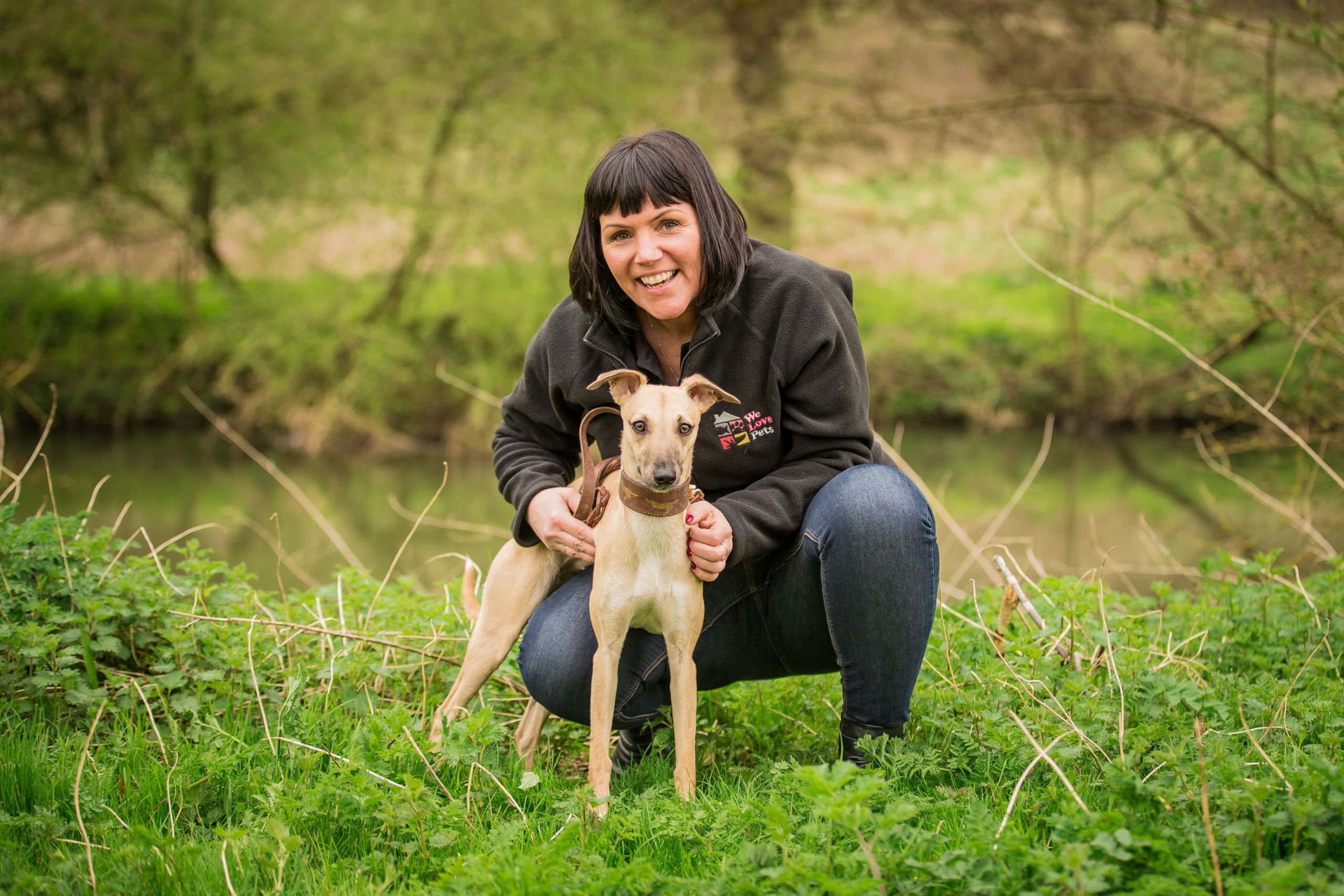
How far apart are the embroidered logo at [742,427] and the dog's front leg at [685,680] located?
0.49 meters

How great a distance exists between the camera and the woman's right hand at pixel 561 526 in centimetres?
278

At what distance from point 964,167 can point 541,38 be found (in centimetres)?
571

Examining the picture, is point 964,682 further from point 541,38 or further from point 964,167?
point 964,167

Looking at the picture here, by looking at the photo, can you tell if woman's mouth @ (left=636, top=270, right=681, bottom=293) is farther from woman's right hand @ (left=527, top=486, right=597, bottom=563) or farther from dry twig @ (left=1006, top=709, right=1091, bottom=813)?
dry twig @ (left=1006, top=709, right=1091, bottom=813)

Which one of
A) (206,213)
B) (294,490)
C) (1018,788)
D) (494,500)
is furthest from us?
(206,213)

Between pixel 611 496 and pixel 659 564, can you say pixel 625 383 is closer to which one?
pixel 611 496

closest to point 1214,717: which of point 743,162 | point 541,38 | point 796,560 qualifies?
point 796,560

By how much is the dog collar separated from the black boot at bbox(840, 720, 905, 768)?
758 mm

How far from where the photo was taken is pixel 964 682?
9.89 feet

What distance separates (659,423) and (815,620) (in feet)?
2.38

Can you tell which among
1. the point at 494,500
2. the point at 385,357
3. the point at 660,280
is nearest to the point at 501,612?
the point at 660,280

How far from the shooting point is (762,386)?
2.87 m

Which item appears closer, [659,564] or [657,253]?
[659,564]

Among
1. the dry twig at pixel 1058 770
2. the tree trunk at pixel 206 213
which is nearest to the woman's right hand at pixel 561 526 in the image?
the dry twig at pixel 1058 770
